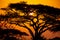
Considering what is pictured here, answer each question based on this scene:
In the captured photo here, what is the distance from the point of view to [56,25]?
9.67 meters

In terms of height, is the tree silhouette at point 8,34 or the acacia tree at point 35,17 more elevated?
the acacia tree at point 35,17

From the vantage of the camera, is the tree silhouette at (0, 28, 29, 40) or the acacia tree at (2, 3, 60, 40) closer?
the acacia tree at (2, 3, 60, 40)

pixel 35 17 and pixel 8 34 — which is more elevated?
pixel 35 17

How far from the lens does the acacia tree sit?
364 inches

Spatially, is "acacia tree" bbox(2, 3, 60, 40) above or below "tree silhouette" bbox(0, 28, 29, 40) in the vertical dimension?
above

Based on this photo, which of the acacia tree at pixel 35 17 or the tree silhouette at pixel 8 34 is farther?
the tree silhouette at pixel 8 34

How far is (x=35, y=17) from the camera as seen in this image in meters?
9.49

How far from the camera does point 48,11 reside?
30.4 ft

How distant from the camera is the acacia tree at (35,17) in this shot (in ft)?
30.4

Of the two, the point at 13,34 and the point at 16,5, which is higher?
the point at 16,5

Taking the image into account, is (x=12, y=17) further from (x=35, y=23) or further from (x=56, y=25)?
(x=56, y=25)

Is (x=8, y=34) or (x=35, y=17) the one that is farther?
(x=8, y=34)

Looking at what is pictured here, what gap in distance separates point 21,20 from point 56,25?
3.31 feet

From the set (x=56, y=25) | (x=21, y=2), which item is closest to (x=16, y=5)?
(x=21, y=2)
